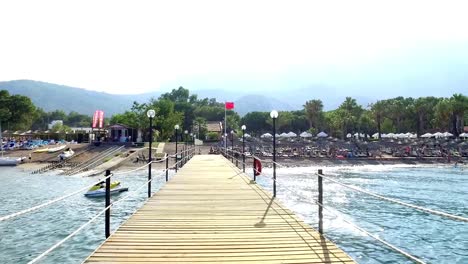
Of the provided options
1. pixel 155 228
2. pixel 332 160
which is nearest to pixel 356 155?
pixel 332 160

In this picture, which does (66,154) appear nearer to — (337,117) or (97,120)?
(97,120)

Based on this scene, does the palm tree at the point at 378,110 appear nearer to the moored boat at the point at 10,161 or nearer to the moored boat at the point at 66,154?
the moored boat at the point at 66,154

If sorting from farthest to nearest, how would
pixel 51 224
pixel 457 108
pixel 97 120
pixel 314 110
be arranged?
pixel 314 110
pixel 457 108
pixel 97 120
pixel 51 224

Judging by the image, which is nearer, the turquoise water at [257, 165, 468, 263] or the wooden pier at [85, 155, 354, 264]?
the wooden pier at [85, 155, 354, 264]

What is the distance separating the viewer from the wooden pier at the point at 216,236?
4930 mm

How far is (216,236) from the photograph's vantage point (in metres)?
6.05

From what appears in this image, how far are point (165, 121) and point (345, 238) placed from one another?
6179 cm

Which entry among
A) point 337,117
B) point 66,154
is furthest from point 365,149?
point 66,154

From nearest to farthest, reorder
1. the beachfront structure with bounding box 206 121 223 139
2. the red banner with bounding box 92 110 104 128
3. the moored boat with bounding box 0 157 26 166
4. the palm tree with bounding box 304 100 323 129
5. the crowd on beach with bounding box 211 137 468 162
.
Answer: the moored boat with bounding box 0 157 26 166, the crowd on beach with bounding box 211 137 468 162, the red banner with bounding box 92 110 104 128, the beachfront structure with bounding box 206 121 223 139, the palm tree with bounding box 304 100 323 129

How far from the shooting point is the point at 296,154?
60.5 meters

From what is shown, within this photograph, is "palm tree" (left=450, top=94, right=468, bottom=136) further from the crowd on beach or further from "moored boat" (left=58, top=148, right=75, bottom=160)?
"moored boat" (left=58, top=148, right=75, bottom=160)

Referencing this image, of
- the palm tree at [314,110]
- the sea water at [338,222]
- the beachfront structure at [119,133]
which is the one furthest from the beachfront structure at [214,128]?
the sea water at [338,222]

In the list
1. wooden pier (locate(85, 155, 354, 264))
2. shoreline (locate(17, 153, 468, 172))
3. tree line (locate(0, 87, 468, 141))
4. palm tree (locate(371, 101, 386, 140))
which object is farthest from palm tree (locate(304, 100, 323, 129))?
wooden pier (locate(85, 155, 354, 264))

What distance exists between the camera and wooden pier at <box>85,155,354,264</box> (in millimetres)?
4930
